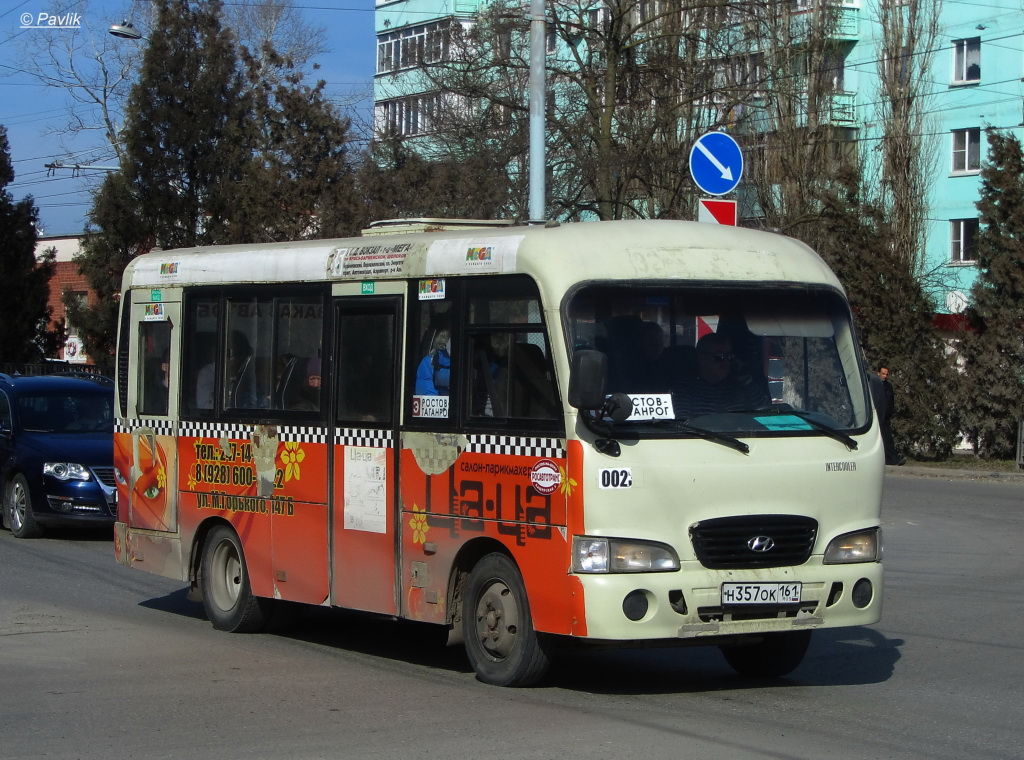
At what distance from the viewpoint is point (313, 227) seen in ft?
105

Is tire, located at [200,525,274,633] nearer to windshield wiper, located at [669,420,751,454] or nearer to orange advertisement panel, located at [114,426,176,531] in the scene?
orange advertisement panel, located at [114,426,176,531]

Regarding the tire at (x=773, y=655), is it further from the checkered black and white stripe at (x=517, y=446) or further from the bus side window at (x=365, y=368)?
the bus side window at (x=365, y=368)

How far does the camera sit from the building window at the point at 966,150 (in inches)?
1992

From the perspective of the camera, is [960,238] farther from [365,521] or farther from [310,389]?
[365,521]

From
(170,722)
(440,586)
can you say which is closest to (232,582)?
(440,586)

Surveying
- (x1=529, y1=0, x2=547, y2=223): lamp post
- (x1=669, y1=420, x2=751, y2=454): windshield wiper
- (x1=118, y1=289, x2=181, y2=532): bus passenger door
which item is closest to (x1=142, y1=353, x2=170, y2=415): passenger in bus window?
(x1=118, y1=289, x2=181, y2=532): bus passenger door

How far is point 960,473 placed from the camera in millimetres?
28078

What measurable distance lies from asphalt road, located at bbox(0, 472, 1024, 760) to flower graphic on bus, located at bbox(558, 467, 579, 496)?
116cm

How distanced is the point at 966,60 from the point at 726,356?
45.7m

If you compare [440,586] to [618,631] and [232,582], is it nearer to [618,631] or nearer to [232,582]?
[618,631]

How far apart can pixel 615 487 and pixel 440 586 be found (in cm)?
157

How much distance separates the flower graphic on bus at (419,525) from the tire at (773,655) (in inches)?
79.1

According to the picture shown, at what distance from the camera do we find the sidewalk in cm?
2730

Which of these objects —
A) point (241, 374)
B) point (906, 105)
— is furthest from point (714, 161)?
point (906, 105)
